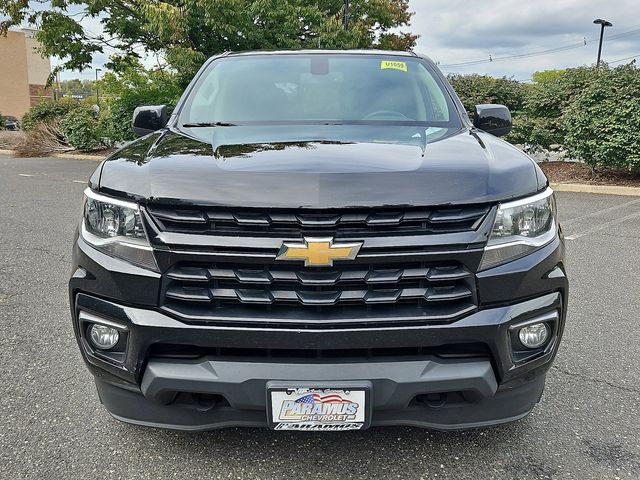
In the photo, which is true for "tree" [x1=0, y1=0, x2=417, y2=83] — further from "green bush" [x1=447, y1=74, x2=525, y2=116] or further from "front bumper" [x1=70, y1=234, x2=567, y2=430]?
"front bumper" [x1=70, y1=234, x2=567, y2=430]

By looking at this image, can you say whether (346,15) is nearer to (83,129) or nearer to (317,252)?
(83,129)

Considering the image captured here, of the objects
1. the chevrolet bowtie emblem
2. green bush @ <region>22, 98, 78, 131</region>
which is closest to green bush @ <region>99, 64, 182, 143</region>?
green bush @ <region>22, 98, 78, 131</region>

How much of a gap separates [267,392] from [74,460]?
101 cm

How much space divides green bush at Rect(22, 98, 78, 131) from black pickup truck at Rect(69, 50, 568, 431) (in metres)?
21.7

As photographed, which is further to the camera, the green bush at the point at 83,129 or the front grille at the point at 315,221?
the green bush at the point at 83,129

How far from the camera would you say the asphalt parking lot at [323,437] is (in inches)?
87.3

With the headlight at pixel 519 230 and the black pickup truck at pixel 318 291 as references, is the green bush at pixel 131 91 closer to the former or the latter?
the black pickup truck at pixel 318 291

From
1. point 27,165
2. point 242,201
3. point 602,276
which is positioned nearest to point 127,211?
point 242,201

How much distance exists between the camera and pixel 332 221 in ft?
6.02

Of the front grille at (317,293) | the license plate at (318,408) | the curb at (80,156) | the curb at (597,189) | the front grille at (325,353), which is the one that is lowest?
the curb at (80,156)

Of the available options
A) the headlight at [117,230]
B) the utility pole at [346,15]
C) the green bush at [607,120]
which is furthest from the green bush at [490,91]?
the headlight at [117,230]

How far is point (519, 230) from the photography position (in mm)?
1980

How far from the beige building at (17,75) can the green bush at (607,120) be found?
2589 inches

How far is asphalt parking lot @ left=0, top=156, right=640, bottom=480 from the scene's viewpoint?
2.22m
